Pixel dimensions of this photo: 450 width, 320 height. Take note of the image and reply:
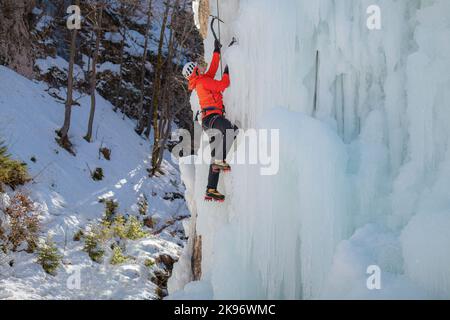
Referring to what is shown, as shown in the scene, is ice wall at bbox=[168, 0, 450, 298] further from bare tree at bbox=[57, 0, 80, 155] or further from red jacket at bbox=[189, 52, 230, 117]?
bare tree at bbox=[57, 0, 80, 155]

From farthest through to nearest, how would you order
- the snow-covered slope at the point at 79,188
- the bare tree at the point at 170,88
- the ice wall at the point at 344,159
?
1. the bare tree at the point at 170,88
2. the snow-covered slope at the point at 79,188
3. the ice wall at the point at 344,159

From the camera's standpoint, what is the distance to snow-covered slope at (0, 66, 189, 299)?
8422 millimetres

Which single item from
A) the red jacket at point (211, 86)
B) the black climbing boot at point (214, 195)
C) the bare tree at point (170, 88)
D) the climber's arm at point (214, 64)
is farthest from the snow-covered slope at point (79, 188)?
the climber's arm at point (214, 64)

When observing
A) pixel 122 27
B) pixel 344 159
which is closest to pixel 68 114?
pixel 122 27

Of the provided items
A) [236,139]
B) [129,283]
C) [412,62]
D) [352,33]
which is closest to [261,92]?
[236,139]

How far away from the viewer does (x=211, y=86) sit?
5578 mm

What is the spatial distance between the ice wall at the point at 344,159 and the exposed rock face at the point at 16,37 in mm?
12488

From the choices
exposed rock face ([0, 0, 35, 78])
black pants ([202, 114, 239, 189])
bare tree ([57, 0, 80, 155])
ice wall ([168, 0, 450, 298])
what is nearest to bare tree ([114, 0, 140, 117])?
exposed rock face ([0, 0, 35, 78])

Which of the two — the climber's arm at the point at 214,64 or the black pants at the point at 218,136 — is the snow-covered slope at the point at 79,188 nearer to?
the black pants at the point at 218,136

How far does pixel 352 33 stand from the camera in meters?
4.62

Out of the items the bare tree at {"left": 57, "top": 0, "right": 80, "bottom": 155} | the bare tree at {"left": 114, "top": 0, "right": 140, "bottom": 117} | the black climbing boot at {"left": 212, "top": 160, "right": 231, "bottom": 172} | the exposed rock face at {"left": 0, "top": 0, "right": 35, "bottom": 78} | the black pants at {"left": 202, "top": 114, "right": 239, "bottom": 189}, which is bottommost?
the black climbing boot at {"left": 212, "top": 160, "right": 231, "bottom": 172}

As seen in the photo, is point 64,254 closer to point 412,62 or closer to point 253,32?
point 253,32

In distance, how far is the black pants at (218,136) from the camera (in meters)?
5.41

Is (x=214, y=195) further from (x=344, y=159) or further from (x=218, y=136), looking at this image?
(x=344, y=159)
